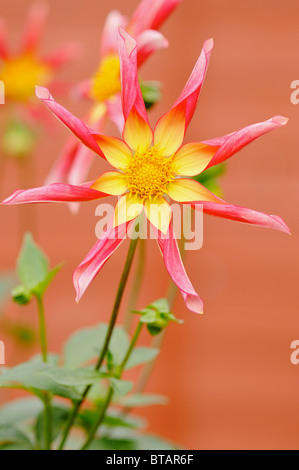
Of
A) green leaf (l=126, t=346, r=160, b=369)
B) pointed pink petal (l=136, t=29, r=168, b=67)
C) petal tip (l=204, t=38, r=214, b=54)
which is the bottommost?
green leaf (l=126, t=346, r=160, b=369)

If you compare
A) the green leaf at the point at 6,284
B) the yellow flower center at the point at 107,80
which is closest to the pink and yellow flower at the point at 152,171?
the yellow flower center at the point at 107,80

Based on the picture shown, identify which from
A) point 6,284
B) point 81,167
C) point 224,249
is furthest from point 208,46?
point 224,249

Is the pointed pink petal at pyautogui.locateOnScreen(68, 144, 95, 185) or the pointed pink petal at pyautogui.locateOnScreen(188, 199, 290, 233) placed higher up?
the pointed pink petal at pyautogui.locateOnScreen(68, 144, 95, 185)

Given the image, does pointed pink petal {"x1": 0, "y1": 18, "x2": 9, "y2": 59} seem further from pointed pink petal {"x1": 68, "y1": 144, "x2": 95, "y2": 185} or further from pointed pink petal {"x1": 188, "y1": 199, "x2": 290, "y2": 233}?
Result: pointed pink petal {"x1": 188, "y1": 199, "x2": 290, "y2": 233}

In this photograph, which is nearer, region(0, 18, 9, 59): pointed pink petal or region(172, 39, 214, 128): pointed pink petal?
region(172, 39, 214, 128): pointed pink petal

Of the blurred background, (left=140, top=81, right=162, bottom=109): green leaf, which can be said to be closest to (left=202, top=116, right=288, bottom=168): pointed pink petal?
(left=140, top=81, right=162, bottom=109): green leaf

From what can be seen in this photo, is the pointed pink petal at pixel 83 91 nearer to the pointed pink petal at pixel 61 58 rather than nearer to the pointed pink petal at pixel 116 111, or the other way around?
the pointed pink petal at pixel 116 111

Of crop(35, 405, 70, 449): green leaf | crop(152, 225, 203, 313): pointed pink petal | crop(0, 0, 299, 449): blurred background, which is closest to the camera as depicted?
crop(152, 225, 203, 313): pointed pink petal
